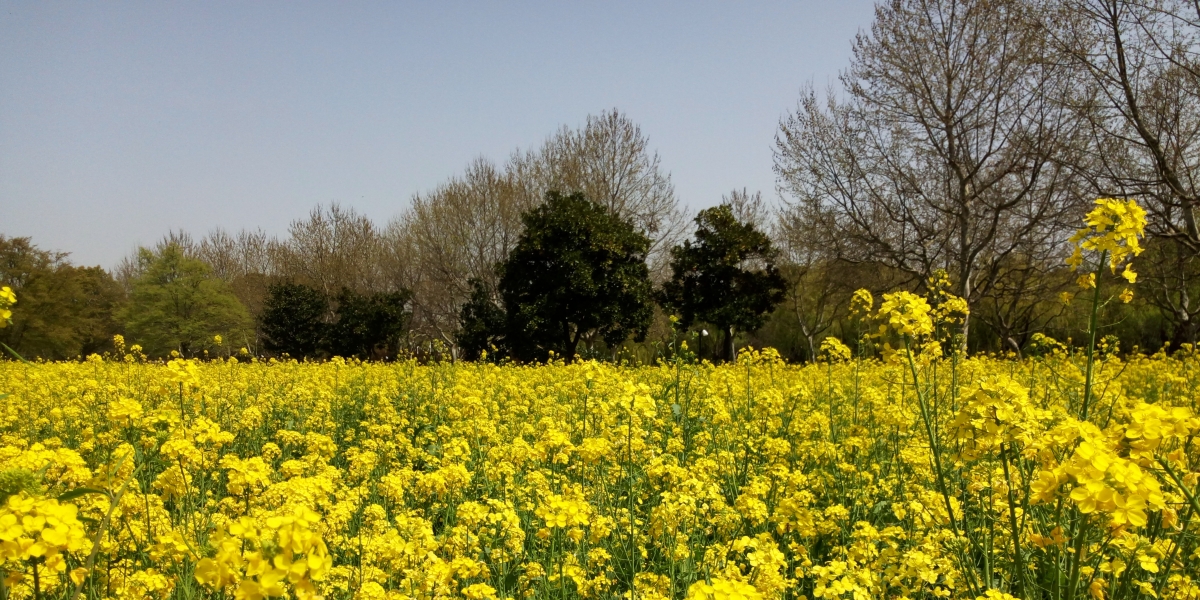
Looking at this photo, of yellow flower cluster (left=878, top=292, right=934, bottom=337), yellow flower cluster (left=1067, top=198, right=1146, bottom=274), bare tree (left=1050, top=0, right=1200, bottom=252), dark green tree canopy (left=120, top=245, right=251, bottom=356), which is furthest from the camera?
dark green tree canopy (left=120, top=245, right=251, bottom=356)

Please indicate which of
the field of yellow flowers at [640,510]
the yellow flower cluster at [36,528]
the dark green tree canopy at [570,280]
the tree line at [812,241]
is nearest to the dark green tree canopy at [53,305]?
the tree line at [812,241]

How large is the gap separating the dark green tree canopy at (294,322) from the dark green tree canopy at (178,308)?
271cm

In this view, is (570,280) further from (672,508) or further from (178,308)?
(178,308)

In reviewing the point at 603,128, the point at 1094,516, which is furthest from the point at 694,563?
the point at 603,128

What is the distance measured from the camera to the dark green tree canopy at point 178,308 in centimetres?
2900

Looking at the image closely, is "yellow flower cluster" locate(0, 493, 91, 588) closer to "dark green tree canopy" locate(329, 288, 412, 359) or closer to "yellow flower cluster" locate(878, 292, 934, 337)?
"yellow flower cluster" locate(878, 292, 934, 337)

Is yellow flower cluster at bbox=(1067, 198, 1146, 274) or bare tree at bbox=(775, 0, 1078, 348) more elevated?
bare tree at bbox=(775, 0, 1078, 348)

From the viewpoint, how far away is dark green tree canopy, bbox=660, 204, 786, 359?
2208cm

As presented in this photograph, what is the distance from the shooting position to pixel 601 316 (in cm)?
2064

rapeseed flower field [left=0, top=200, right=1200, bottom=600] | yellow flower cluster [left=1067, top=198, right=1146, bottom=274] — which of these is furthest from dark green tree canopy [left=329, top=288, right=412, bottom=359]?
yellow flower cluster [left=1067, top=198, right=1146, bottom=274]

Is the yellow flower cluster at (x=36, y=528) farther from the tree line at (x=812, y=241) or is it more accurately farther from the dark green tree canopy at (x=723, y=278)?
the dark green tree canopy at (x=723, y=278)

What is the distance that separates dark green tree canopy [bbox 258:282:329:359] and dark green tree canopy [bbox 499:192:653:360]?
34.6 feet

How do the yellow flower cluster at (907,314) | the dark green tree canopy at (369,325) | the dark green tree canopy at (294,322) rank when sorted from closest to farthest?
the yellow flower cluster at (907,314), the dark green tree canopy at (369,325), the dark green tree canopy at (294,322)

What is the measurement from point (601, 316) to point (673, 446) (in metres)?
16.7
